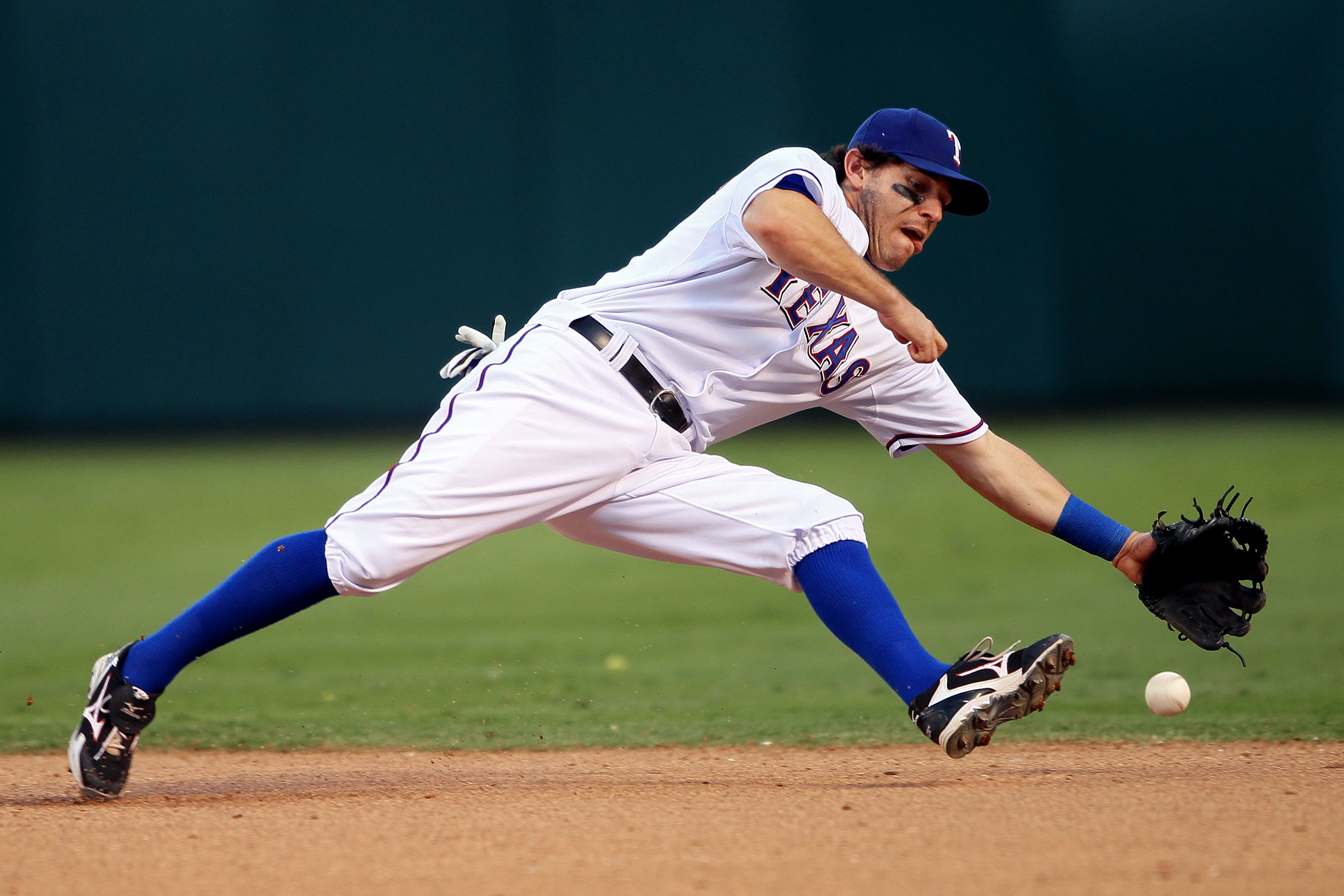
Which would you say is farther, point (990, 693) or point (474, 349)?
point (474, 349)

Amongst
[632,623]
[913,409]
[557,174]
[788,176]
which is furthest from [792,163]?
[557,174]

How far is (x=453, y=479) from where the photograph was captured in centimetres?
276

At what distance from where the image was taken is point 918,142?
2.95m

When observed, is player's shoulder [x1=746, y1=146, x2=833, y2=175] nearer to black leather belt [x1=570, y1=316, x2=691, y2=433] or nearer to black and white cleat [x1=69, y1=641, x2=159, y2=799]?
black leather belt [x1=570, y1=316, x2=691, y2=433]

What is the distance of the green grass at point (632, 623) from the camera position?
13.1 ft

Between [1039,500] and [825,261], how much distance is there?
946 mm

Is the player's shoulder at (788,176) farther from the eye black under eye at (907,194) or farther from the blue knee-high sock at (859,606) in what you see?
the blue knee-high sock at (859,606)

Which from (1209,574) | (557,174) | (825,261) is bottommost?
(1209,574)

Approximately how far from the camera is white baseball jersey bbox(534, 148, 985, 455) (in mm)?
2947

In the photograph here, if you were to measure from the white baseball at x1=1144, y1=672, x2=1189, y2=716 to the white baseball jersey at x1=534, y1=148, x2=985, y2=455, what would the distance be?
3.03 ft

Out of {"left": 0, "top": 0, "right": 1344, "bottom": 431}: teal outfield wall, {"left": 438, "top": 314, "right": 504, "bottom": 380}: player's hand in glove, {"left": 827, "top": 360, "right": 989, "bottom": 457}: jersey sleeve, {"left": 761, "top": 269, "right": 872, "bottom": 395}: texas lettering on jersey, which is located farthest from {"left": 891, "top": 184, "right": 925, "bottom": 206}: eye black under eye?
{"left": 0, "top": 0, "right": 1344, "bottom": 431}: teal outfield wall

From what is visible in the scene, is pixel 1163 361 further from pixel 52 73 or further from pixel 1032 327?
pixel 52 73

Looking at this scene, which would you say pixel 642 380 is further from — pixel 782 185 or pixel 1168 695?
pixel 1168 695

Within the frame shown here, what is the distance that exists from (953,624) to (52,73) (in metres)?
10.0
